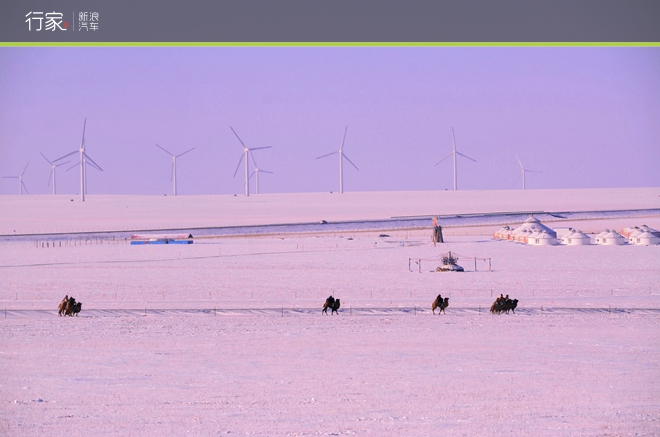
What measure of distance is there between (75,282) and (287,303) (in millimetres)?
14827

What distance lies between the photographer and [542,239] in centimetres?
7056

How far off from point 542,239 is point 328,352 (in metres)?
51.2

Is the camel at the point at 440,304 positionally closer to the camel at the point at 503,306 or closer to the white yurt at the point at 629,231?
Result: the camel at the point at 503,306

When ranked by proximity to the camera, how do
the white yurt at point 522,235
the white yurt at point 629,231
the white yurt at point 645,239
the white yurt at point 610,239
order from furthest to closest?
the white yurt at point 629,231 < the white yurt at point 522,235 < the white yurt at point 645,239 < the white yurt at point 610,239

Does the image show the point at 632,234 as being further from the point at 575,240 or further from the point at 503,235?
the point at 503,235

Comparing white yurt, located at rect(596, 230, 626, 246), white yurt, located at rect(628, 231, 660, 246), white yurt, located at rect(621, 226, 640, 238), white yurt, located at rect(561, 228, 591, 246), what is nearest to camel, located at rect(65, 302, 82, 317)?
white yurt, located at rect(561, 228, 591, 246)

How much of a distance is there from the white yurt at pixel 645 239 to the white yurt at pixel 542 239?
23.8ft

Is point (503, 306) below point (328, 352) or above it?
above

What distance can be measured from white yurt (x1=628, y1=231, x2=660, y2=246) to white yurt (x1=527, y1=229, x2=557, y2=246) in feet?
23.8

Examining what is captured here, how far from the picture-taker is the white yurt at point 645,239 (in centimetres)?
7062

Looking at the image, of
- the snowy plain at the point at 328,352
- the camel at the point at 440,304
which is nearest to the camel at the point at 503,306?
the snowy plain at the point at 328,352

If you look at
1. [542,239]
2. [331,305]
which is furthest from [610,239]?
[331,305]

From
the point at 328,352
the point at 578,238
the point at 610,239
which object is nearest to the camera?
the point at 328,352

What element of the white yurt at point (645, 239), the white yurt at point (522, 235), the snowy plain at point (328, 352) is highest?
the white yurt at point (522, 235)
